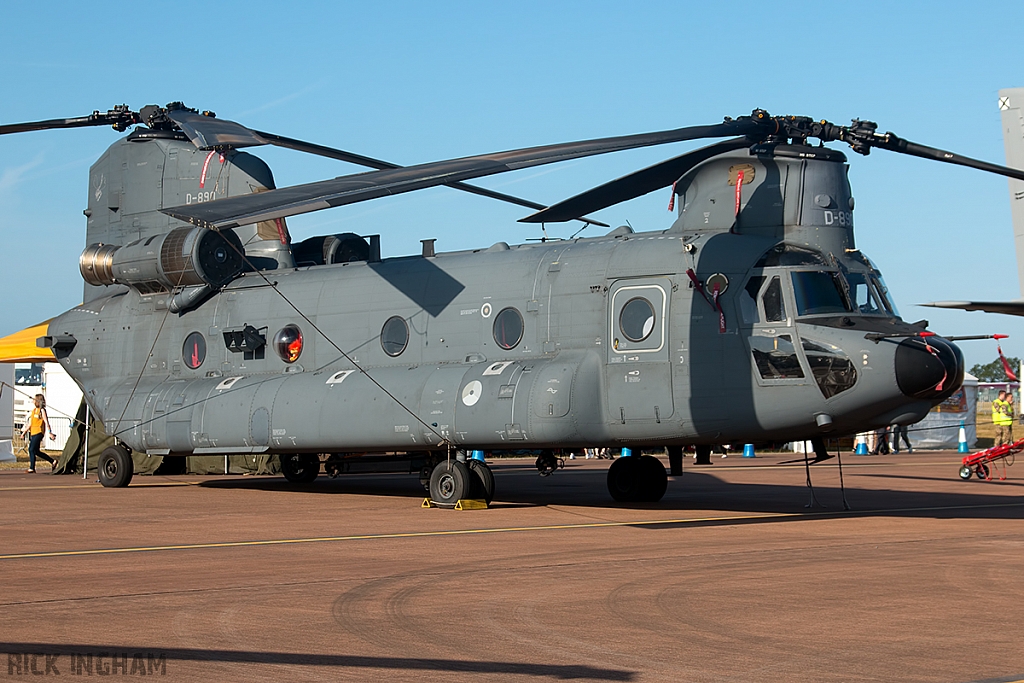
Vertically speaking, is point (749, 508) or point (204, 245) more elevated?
point (204, 245)

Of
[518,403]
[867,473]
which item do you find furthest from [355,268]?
[867,473]

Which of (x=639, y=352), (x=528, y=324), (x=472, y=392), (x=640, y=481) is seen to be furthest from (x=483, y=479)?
(x=639, y=352)

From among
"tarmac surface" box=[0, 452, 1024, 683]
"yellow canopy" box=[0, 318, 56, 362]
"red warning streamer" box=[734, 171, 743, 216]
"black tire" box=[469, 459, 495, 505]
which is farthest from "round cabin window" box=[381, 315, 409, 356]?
"yellow canopy" box=[0, 318, 56, 362]

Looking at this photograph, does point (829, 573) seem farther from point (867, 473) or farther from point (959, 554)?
point (867, 473)

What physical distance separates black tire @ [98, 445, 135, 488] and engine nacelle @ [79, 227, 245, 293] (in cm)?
324

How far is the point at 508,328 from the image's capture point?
17.0 m

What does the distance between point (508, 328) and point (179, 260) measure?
6.89m

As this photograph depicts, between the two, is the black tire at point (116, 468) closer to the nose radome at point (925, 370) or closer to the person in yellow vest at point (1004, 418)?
the nose radome at point (925, 370)

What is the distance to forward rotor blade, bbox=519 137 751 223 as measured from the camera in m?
16.3

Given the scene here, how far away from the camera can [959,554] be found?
1170 centimetres

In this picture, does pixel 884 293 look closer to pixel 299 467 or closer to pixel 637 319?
pixel 637 319

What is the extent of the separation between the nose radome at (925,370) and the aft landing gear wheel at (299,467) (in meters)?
12.9

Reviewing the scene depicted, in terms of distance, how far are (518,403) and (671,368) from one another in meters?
2.20

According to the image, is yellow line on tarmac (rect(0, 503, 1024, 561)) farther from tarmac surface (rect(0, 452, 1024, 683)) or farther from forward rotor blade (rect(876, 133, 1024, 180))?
forward rotor blade (rect(876, 133, 1024, 180))
